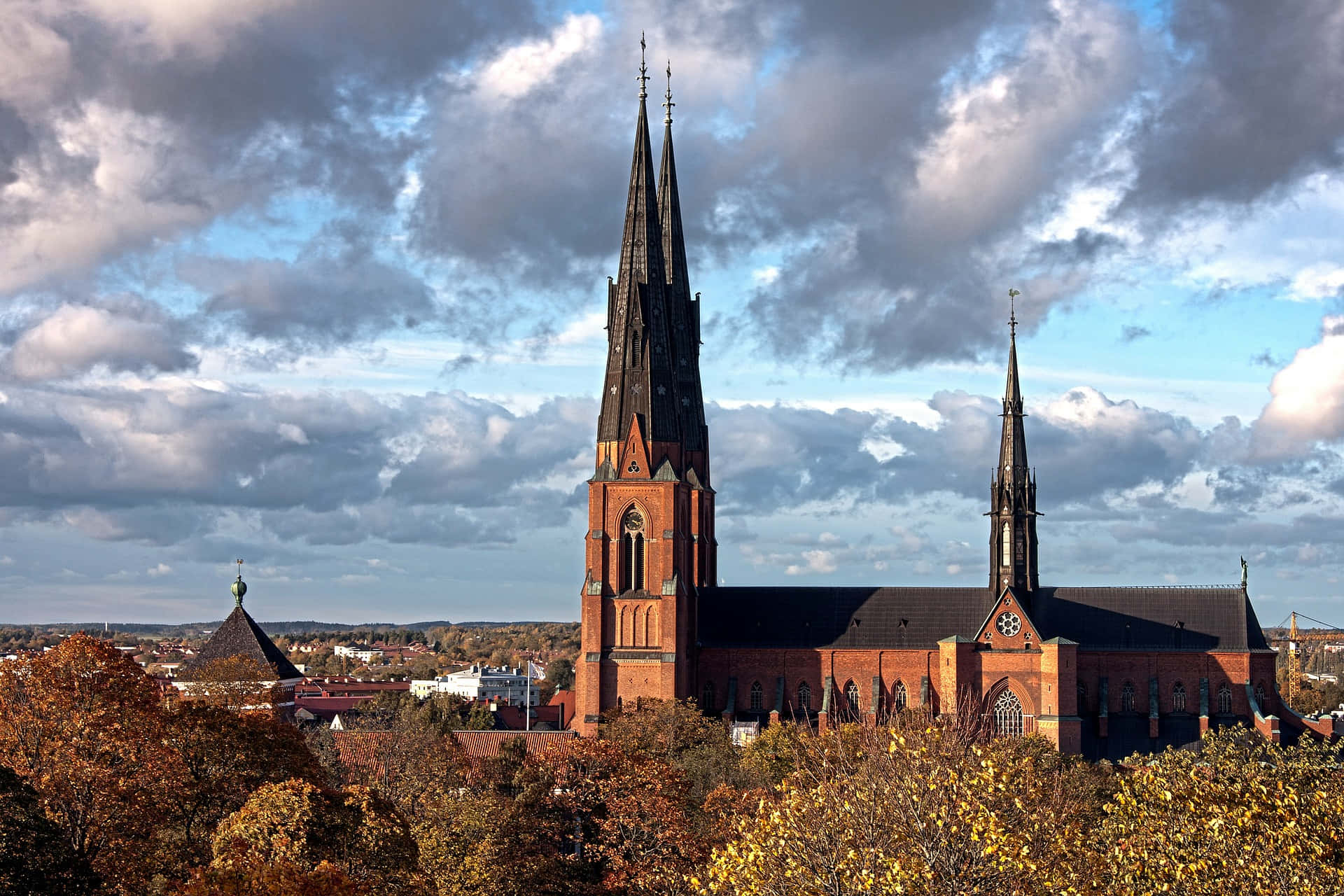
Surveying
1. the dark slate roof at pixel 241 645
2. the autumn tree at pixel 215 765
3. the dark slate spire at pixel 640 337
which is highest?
the dark slate spire at pixel 640 337

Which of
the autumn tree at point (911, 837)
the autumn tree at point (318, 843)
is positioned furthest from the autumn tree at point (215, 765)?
the autumn tree at point (911, 837)

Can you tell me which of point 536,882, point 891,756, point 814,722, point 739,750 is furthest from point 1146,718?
point 891,756

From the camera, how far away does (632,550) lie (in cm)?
10800

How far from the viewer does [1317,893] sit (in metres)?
31.0

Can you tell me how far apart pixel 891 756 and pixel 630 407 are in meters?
71.1

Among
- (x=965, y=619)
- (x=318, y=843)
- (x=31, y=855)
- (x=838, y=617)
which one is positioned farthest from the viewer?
(x=838, y=617)

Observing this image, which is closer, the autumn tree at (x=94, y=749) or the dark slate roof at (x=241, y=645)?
the autumn tree at (x=94, y=749)

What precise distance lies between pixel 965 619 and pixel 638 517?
25.8 m

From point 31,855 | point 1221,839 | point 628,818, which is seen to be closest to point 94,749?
point 31,855

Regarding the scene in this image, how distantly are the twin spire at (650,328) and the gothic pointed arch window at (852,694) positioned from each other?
72.1 ft

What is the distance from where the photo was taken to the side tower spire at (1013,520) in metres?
112

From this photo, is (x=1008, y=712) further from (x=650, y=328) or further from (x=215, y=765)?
(x=215, y=765)

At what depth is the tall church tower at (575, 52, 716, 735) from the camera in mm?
106438

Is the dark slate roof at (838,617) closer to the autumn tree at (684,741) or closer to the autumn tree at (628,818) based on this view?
the autumn tree at (684,741)
